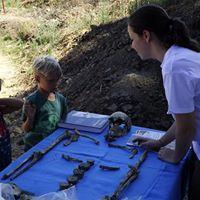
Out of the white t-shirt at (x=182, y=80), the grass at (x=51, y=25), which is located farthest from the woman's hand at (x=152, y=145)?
the grass at (x=51, y=25)

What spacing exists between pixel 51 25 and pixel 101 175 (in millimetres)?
6533

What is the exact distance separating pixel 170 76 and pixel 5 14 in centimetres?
820

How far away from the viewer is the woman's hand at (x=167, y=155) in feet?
8.23

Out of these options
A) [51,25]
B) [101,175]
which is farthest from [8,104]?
[51,25]

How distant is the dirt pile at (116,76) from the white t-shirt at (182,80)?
83.2 inches

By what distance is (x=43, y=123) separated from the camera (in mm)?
3145

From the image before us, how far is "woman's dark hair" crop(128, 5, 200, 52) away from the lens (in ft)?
7.41

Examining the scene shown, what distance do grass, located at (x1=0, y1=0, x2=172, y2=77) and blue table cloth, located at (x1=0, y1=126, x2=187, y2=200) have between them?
185 inches

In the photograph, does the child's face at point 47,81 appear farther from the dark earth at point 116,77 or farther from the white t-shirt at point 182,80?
the dark earth at point 116,77

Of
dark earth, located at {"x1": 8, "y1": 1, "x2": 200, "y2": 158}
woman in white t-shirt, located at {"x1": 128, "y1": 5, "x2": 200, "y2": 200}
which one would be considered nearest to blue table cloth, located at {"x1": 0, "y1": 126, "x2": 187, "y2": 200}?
woman in white t-shirt, located at {"x1": 128, "y1": 5, "x2": 200, "y2": 200}

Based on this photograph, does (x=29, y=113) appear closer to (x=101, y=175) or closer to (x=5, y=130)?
(x=5, y=130)

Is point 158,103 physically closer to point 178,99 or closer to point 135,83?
point 135,83

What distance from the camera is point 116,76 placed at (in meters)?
5.40

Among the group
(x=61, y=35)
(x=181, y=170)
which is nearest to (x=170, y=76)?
(x=181, y=170)
